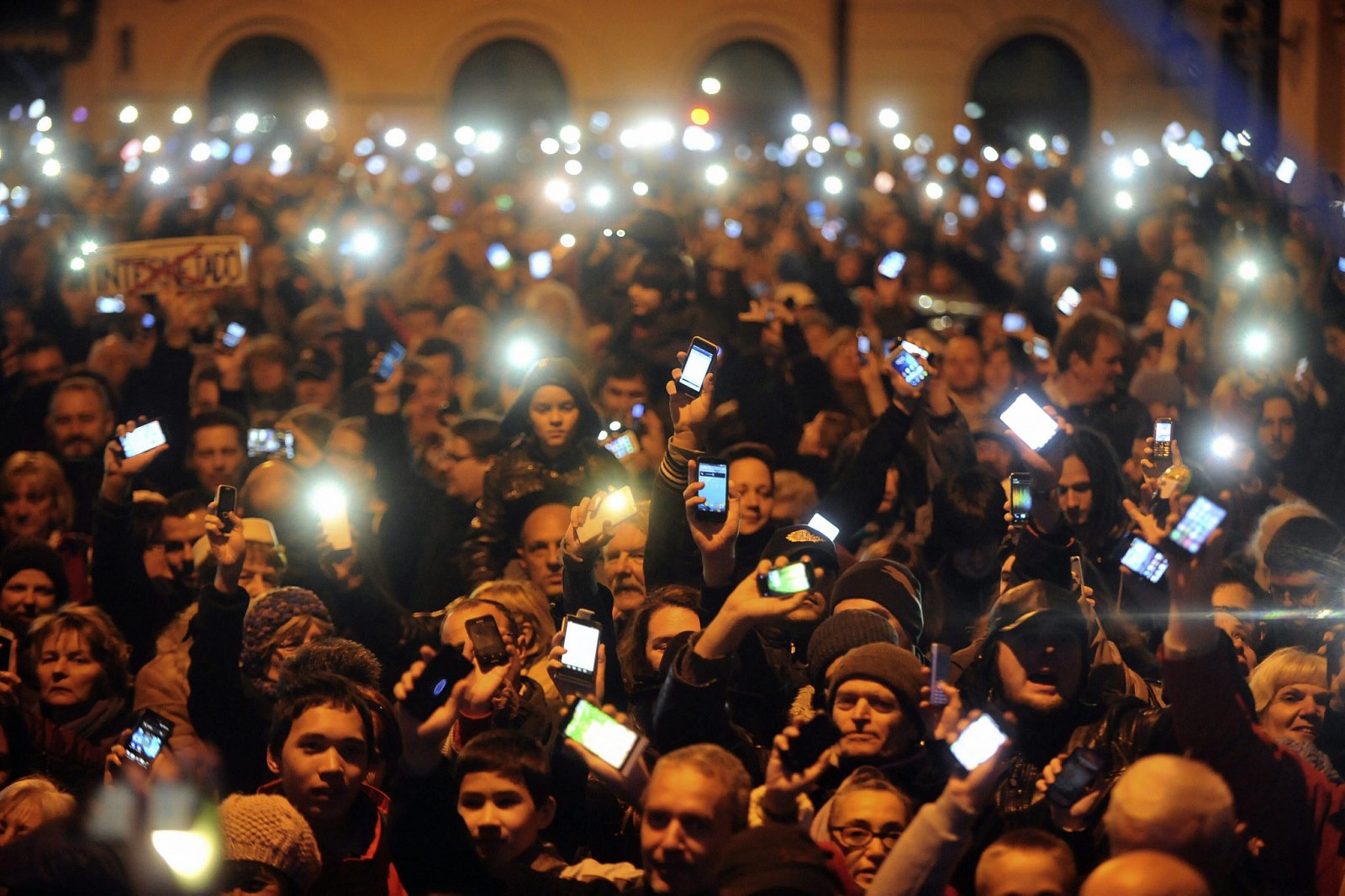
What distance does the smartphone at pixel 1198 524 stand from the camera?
12.3 ft

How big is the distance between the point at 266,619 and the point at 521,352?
367 cm

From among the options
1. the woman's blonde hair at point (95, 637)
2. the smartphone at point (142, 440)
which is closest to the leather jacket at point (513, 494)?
the smartphone at point (142, 440)

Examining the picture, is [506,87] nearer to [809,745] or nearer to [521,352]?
[521,352]

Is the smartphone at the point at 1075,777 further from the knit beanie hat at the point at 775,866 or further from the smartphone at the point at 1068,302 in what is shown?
the smartphone at the point at 1068,302

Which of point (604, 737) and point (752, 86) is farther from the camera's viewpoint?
point (752, 86)

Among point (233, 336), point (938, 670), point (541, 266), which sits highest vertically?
point (541, 266)

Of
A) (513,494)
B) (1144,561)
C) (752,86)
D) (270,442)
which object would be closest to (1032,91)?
(752,86)

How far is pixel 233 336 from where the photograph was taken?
10047 millimetres

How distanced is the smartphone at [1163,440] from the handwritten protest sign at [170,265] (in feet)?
17.8

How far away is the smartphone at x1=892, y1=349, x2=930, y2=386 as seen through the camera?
661 cm

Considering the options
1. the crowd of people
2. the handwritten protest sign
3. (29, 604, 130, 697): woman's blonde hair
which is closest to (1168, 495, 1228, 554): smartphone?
the crowd of people

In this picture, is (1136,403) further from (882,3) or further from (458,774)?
(882,3)

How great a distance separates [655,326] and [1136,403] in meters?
2.64

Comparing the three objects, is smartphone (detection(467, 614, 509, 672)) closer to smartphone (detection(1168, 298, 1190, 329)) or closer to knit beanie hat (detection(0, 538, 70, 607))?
knit beanie hat (detection(0, 538, 70, 607))
